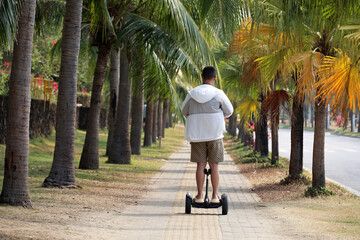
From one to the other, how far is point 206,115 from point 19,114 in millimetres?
2501

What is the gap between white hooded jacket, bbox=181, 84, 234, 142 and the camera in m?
7.77

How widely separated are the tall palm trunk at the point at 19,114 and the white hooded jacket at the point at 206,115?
87.2 inches

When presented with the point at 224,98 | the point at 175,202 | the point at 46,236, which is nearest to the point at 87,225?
the point at 46,236

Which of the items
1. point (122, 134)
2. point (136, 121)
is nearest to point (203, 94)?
point (122, 134)

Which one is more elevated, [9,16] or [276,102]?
[9,16]

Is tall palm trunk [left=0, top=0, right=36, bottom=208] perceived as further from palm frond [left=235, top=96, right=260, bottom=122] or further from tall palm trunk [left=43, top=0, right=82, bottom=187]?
palm frond [left=235, top=96, right=260, bottom=122]

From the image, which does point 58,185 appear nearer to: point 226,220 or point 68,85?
point 68,85

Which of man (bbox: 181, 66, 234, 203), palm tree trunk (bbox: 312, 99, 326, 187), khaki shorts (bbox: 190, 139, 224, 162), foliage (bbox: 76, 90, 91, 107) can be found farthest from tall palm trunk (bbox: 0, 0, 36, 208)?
foliage (bbox: 76, 90, 91, 107)

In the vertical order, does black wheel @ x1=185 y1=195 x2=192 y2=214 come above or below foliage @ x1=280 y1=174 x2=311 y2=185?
above

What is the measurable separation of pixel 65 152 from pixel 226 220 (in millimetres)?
4221

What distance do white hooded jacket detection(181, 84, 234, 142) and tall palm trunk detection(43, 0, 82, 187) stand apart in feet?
11.8

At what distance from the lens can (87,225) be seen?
7.21 m

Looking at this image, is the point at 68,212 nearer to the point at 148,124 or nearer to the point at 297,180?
the point at 297,180

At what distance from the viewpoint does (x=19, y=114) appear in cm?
788
